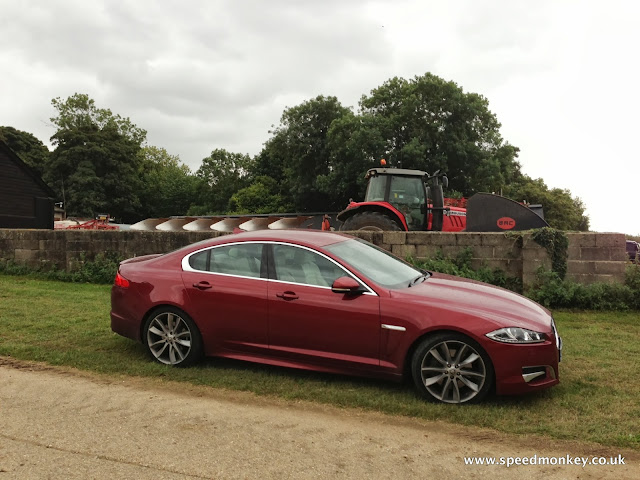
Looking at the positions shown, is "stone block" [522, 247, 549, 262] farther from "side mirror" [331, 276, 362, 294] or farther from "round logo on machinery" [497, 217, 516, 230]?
"side mirror" [331, 276, 362, 294]

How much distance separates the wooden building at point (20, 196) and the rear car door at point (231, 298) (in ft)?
108

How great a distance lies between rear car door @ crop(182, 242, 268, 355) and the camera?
5.43 metres

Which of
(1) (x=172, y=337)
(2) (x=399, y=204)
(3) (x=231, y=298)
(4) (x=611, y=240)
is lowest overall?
(1) (x=172, y=337)

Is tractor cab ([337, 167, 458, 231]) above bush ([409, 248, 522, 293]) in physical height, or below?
above

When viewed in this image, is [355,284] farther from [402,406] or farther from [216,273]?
[216,273]

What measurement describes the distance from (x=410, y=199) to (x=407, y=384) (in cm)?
894

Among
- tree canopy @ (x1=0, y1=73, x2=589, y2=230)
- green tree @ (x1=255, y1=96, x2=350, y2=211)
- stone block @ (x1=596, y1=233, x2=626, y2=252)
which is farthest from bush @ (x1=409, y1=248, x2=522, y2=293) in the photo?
green tree @ (x1=255, y1=96, x2=350, y2=211)

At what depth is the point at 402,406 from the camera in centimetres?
464

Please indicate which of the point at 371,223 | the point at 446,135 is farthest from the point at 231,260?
the point at 446,135

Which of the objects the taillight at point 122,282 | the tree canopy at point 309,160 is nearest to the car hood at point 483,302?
the taillight at point 122,282

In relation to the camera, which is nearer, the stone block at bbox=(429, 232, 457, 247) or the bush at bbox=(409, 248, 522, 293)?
Answer: the bush at bbox=(409, 248, 522, 293)

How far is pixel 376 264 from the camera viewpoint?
568cm

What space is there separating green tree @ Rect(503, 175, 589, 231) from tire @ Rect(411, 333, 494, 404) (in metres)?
48.8

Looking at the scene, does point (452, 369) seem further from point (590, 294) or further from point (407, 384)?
point (590, 294)
